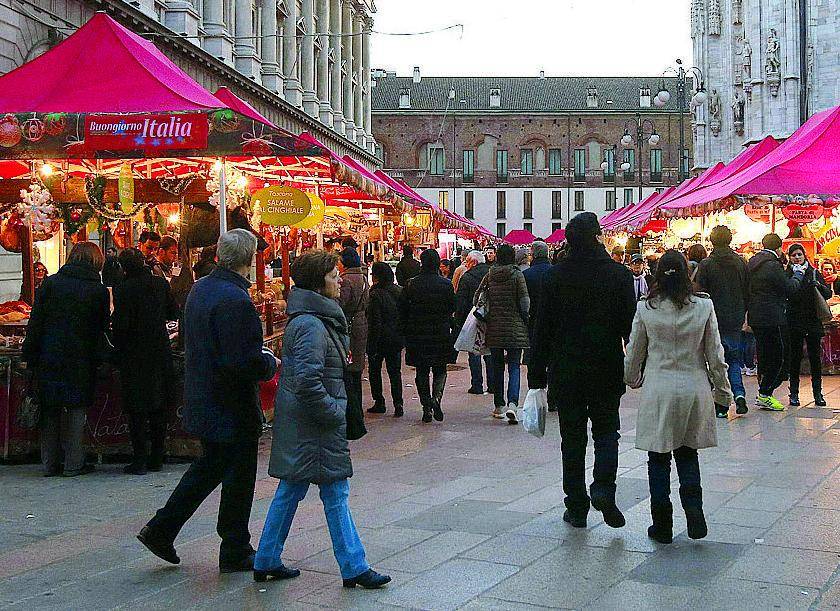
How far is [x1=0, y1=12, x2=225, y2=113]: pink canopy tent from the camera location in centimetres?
1026

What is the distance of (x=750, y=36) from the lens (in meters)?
42.2

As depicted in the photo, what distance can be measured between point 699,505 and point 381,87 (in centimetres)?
8208

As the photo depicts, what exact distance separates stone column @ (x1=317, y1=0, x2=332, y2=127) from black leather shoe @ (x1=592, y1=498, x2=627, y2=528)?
38103 millimetres

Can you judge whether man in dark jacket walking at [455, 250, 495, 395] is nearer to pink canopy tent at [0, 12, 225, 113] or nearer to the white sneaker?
the white sneaker

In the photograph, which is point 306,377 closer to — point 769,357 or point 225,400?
point 225,400

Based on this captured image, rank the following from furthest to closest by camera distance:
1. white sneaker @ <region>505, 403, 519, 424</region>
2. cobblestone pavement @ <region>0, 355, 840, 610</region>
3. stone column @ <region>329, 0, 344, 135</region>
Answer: stone column @ <region>329, 0, 344, 135</region>
white sneaker @ <region>505, 403, 519, 424</region>
cobblestone pavement @ <region>0, 355, 840, 610</region>

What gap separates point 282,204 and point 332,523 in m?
7.26

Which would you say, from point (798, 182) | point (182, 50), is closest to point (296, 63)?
point (182, 50)

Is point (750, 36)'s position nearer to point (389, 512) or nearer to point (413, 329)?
point (413, 329)

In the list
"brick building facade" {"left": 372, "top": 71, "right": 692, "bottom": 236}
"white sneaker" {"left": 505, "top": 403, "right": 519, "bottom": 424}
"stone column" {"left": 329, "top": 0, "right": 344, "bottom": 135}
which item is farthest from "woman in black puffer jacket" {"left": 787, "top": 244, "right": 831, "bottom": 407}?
"brick building facade" {"left": 372, "top": 71, "right": 692, "bottom": 236}

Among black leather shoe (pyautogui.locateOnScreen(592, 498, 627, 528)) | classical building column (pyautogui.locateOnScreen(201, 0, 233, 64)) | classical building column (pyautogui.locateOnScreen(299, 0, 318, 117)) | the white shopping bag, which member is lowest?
black leather shoe (pyautogui.locateOnScreen(592, 498, 627, 528))

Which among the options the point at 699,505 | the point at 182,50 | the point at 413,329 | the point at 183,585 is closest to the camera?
the point at 183,585

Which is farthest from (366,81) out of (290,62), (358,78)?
(290,62)

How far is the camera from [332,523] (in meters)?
5.27
